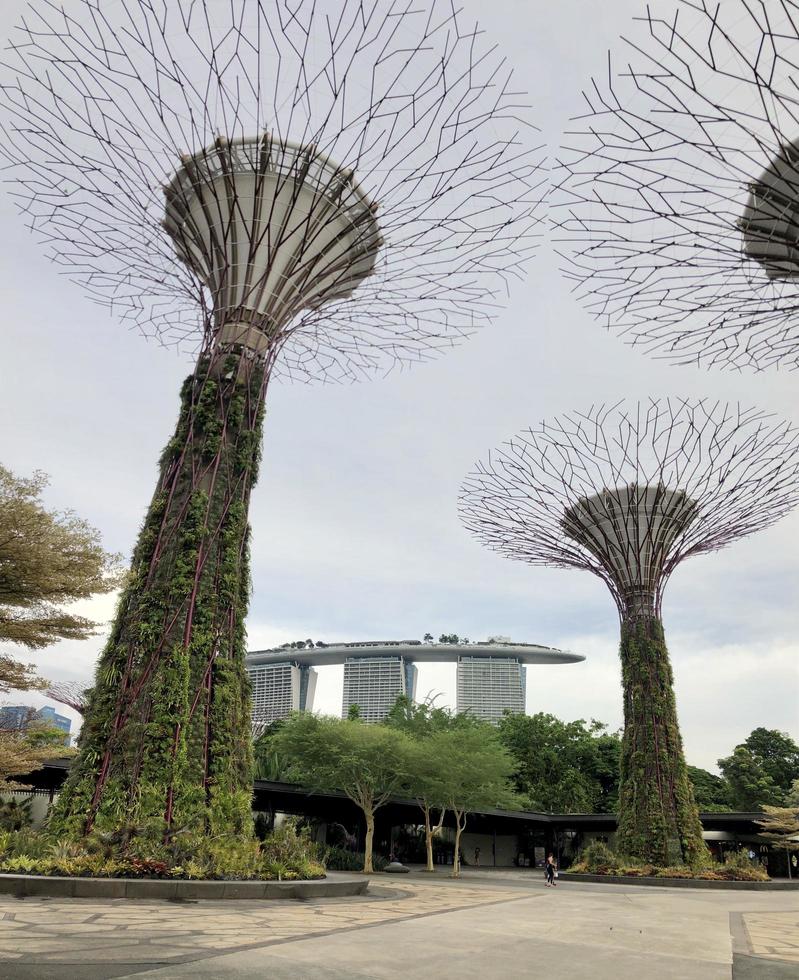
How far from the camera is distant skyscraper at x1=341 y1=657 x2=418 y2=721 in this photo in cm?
12075

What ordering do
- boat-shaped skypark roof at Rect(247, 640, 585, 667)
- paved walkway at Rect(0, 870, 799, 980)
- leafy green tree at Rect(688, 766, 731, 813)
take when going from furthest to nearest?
boat-shaped skypark roof at Rect(247, 640, 585, 667), leafy green tree at Rect(688, 766, 731, 813), paved walkway at Rect(0, 870, 799, 980)

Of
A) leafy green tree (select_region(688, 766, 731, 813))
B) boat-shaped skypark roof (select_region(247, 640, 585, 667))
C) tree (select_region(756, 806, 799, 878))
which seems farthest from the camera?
boat-shaped skypark roof (select_region(247, 640, 585, 667))

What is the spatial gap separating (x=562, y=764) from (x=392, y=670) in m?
77.5

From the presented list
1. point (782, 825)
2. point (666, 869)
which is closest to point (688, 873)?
point (666, 869)

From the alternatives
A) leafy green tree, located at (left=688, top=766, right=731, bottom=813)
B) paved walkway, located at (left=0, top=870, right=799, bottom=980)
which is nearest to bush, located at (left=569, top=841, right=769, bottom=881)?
paved walkway, located at (left=0, top=870, right=799, bottom=980)

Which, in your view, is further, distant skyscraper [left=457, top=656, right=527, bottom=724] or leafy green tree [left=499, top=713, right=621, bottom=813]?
distant skyscraper [left=457, top=656, right=527, bottom=724]

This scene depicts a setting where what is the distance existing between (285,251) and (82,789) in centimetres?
1071

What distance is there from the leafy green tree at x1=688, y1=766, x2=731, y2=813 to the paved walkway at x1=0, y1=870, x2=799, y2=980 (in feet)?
142

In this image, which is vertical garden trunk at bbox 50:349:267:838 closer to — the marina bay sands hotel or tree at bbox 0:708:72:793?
tree at bbox 0:708:72:793

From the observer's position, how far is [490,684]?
123 m

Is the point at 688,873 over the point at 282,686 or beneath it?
beneath

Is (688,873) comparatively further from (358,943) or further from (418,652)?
(418,652)

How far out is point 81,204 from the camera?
13227 millimetres

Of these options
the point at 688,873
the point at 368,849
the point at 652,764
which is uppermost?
the point at 652,764
